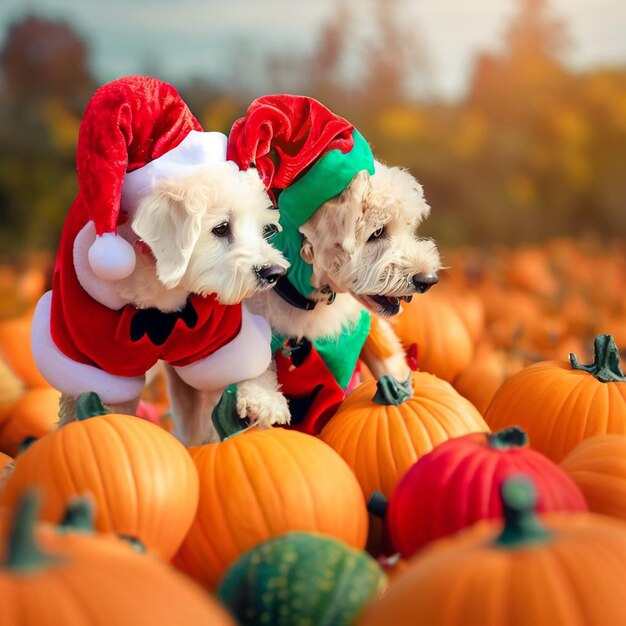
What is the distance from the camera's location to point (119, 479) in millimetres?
1634

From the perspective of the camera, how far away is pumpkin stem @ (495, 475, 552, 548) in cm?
113

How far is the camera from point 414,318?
3.52 m

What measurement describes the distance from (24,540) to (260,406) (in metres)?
1.18

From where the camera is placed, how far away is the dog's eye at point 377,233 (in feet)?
8.00

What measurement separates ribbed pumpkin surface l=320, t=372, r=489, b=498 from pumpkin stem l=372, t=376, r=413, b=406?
1 cm

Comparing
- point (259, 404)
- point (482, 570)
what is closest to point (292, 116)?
point (259, 404)

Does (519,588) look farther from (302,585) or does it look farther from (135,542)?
(135,542)

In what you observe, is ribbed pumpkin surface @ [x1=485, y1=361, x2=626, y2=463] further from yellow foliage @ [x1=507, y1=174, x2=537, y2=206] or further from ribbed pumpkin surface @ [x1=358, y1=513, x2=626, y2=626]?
yellow foliage @ [x1=507, y1=174, x2=537, y2=206]

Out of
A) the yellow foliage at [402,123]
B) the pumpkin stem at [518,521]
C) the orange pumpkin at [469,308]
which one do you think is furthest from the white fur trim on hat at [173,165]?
the yellow foliage at [402,123]

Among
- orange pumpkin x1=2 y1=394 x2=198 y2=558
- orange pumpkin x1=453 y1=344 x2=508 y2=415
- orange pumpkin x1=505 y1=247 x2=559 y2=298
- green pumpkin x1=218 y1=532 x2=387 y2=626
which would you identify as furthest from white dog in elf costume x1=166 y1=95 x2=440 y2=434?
orange pumpkin x1=505 y1=247 x2=559 y2=298

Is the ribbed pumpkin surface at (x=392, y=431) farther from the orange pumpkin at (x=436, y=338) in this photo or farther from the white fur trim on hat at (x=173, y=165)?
the orange pumpkin at (x=436, y=338)

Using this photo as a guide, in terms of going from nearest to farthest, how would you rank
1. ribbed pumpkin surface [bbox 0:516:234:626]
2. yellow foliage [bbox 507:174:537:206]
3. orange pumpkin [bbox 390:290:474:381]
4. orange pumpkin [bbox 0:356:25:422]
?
1. ribbed pumpkin surface [bbox 0:516:234:626]
2. orange pumpkin [bbox 0:356:25:422]
3. orange pumpkin [bbox 390:290:474:381]
4. yellow foliage [bbox 507:174:537:206]

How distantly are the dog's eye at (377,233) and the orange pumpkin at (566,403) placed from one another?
53 centimetres

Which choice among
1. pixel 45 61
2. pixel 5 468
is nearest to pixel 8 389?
pixel 5 468
